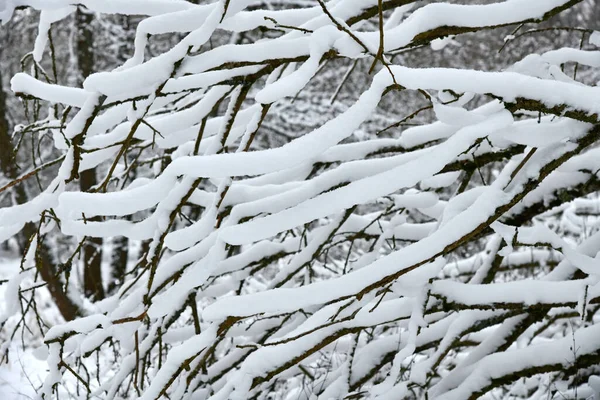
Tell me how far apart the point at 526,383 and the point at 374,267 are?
305 cm

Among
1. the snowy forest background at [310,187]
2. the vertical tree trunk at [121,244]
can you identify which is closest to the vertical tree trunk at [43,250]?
the vertical tree trunk at [121,244]

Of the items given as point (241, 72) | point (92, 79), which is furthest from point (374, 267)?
point (92, 79)

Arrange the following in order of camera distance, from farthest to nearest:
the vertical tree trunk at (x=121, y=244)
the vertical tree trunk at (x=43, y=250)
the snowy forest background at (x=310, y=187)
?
the vertical tree trunk at (x=121, y=244), the vertical tree trunk at (x=43, y=250), the snowy forest background at (x=310, y=187)

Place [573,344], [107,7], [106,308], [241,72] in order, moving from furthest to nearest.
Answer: [106,308] < [573,344] < [241,72] < [107,7]

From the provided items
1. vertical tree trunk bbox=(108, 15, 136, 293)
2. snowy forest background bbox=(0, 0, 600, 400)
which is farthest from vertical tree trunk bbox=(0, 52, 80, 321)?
snowy forest background bbox=(0, 0, 600, 400)

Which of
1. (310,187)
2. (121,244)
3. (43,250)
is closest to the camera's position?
(310,187)

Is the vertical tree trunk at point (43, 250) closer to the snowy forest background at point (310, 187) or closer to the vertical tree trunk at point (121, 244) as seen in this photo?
the vertical tree trunk at point (121, 244)

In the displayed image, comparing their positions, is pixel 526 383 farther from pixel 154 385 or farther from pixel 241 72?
pixel 241 72

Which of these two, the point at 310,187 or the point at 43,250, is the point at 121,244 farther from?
the point at 310,187

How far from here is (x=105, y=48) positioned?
8.35m

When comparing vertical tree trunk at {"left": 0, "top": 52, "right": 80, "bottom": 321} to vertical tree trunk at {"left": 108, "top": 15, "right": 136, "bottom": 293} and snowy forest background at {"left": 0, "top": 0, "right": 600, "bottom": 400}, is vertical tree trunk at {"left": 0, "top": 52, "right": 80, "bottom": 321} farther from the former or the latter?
snowy forest background at {"left": 0, "top": 0, "right": 600, "bottom": 400}

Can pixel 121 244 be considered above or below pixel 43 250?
below

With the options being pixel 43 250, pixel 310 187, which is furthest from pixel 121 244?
pixel 310 187

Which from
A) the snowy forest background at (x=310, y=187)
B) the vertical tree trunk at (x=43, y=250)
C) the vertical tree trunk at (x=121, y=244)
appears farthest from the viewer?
the vertical tree trunk at (x=121, y=244)
